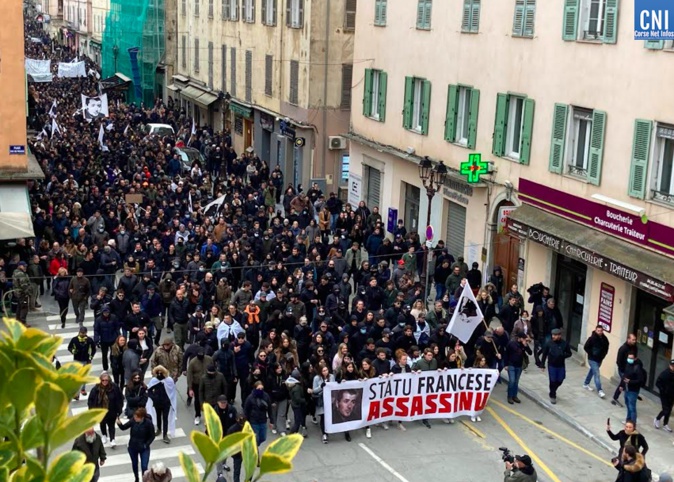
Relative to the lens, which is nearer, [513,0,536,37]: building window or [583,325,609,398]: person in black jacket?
[583,325,609,398]: person in black jacket

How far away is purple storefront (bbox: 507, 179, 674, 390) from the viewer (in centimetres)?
1805

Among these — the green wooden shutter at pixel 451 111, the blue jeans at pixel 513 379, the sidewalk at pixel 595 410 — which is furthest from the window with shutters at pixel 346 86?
the blue jeans at pixel 513 379

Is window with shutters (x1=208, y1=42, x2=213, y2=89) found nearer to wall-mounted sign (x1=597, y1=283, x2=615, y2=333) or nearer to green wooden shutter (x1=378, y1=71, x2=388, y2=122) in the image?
green wooden shutter (x1=378, y1=71, x2=388, y2=122)

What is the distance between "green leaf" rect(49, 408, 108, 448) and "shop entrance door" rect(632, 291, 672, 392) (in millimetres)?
16955

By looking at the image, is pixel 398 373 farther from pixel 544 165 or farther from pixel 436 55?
pixel 436 55

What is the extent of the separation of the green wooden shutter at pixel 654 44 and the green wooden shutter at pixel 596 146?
1.91 metres

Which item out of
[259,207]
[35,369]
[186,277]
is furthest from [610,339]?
[35,369]

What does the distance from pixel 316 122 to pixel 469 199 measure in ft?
41.2

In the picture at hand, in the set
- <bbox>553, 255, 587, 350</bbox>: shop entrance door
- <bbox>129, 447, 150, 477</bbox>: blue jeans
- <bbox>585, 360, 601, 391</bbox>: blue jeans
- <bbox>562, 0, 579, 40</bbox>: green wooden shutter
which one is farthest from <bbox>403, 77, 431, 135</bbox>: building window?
<bbox>129, 447, 150, 477</bbox>: blue jeans

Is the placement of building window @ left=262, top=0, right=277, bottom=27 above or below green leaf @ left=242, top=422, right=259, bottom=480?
above

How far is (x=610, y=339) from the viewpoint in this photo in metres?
19.7

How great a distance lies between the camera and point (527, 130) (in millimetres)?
22844

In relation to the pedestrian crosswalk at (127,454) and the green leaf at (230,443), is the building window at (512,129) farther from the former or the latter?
the green leaf at (230,443)

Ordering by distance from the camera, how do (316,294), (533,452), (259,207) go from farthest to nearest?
(259,207), (316,294), (533,452)
